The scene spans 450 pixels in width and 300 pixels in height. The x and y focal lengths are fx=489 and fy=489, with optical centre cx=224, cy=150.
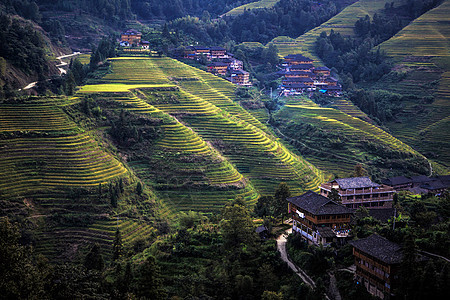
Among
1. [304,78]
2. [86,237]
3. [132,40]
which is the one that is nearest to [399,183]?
[304,78]

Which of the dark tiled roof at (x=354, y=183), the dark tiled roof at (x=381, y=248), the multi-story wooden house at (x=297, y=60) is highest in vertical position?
the multi-story wooden house at (x=297, y=60)

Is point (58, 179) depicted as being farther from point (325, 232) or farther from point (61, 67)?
point (61, 67)

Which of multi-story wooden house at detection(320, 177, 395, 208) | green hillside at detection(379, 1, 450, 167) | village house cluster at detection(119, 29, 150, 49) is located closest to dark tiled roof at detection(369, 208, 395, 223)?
multi-story wooden house at detection(320, 177, 395, 208)

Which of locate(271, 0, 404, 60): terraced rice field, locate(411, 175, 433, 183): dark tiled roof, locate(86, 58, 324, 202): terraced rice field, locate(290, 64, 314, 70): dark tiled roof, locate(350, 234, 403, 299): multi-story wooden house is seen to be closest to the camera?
locate(350, 234, 403, 299): multi-story wooden house

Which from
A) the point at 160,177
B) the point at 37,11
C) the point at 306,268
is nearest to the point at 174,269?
the point at 306,268

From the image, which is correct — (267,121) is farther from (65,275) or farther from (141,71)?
(65,275)

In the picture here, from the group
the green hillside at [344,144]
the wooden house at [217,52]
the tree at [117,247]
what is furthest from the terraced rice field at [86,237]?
the wooden house at [217,52]

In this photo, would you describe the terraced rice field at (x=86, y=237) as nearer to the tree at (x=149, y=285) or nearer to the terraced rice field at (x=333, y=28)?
the tree at (x=149, y=285)

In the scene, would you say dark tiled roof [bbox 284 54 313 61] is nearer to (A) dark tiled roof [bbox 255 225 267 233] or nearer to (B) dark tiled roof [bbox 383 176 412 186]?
(B) dark tiled roof [bbox 383 176 412 186]
